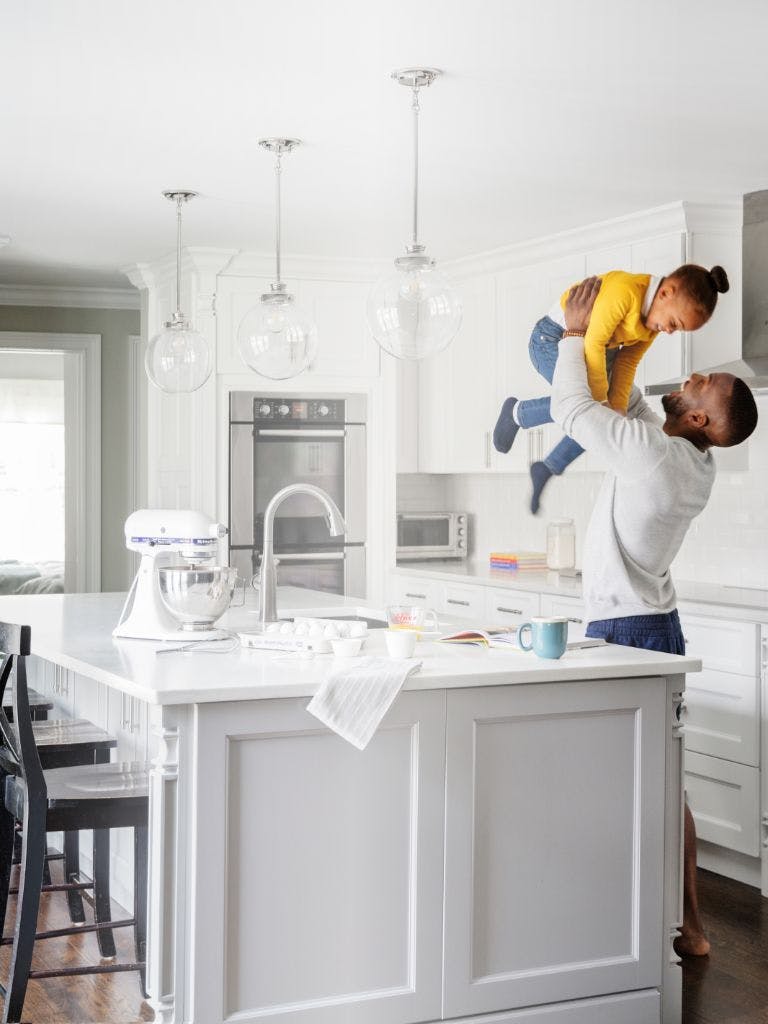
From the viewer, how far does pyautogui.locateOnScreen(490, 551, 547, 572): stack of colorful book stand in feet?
18.8

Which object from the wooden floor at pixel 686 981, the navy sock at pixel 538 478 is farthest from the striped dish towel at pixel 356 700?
the navy sock at pixel 538 478

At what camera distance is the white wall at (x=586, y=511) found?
4871mm

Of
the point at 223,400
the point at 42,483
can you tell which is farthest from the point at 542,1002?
the point at 42,483

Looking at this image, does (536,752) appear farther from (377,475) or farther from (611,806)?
(377,475)

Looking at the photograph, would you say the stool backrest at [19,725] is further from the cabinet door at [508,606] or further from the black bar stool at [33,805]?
the cabinet door at [508,606]

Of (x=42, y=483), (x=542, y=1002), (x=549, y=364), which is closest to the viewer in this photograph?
(x=542, y=1002)

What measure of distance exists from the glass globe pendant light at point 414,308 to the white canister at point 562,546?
2.64m

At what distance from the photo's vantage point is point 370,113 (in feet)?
12.1

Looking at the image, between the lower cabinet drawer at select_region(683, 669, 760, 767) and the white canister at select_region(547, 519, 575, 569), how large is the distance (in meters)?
1.56

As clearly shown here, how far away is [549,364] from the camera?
3289 mm

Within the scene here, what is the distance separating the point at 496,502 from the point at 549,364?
10.5 ft

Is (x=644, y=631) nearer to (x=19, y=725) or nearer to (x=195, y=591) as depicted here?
(x=195, y=591)

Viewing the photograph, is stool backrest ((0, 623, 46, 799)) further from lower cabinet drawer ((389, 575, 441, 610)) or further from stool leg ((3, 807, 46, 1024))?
lower cabinet drawer ((389, 575, 441, 610))

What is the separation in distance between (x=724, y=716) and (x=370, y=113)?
2.27 meters
